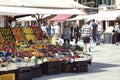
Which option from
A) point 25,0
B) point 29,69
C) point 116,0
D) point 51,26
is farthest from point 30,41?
point 116,0

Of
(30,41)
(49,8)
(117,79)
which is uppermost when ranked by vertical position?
(49,8)

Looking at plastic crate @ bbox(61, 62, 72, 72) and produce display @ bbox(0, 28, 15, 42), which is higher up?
produce display @ bbox(0, 28, 15, 42)

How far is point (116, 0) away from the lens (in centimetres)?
4188

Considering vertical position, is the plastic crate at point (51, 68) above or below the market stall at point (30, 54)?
below

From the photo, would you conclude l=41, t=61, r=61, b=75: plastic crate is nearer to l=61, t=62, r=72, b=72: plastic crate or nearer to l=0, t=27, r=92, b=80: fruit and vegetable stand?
l=0, t=27, r=92, b=80: fruit and vegetable stand

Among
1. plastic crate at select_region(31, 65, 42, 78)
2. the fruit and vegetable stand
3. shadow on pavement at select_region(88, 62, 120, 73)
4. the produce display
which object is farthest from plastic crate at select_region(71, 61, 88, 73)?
the produce display

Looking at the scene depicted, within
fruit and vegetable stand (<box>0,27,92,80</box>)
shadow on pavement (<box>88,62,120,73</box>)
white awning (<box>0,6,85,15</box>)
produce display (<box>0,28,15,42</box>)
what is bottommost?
shadow on pavement (<box>88,62,120,73</box>)

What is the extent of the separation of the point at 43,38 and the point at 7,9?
8.90 ft

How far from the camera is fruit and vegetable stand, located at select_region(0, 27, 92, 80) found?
11.2 meters

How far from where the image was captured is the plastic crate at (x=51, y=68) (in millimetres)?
12386

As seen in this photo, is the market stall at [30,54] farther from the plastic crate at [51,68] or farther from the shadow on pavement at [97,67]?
the shadow on pavement at [97,67]

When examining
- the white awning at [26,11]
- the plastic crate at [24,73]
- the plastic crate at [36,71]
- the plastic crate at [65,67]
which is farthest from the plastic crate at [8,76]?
the plastic crate at [65,67]

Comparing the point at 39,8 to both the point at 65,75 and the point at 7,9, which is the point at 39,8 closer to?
the point at 7,9

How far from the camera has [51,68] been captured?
12.4 m
